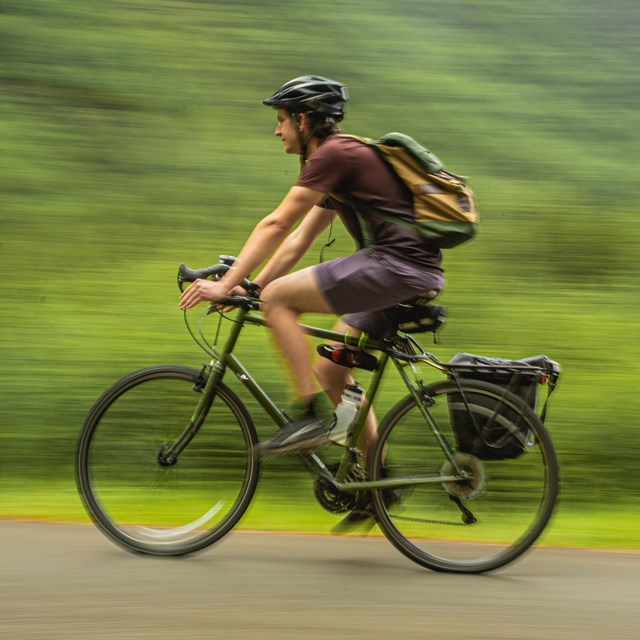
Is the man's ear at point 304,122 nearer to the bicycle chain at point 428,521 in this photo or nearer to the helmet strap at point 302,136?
the helmet strap at point 302,136

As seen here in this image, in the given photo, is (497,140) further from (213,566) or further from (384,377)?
(213,566)

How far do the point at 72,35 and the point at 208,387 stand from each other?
20.7 feet

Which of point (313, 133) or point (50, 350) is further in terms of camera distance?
point (50, 350)

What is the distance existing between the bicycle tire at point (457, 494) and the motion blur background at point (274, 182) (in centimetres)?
90

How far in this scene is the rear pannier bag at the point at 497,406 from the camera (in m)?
4.53

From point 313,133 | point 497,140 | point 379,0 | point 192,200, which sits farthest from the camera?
point 379,0

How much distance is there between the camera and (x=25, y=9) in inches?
397

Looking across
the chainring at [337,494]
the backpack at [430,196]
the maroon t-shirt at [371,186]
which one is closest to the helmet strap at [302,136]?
the maroon t-shirt at [371,186]

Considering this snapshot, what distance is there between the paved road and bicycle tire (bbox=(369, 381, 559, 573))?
0.39 feet

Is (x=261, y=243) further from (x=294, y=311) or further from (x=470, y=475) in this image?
(x=470, y=475)

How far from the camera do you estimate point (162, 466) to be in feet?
15.9

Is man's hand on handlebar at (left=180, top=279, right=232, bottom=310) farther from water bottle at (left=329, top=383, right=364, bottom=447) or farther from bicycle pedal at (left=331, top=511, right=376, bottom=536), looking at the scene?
bicycle pedal at (left=331, top=511, right=376, bottom=536)

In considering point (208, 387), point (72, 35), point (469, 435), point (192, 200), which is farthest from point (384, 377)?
point (72, 35)

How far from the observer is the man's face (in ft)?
15.0
